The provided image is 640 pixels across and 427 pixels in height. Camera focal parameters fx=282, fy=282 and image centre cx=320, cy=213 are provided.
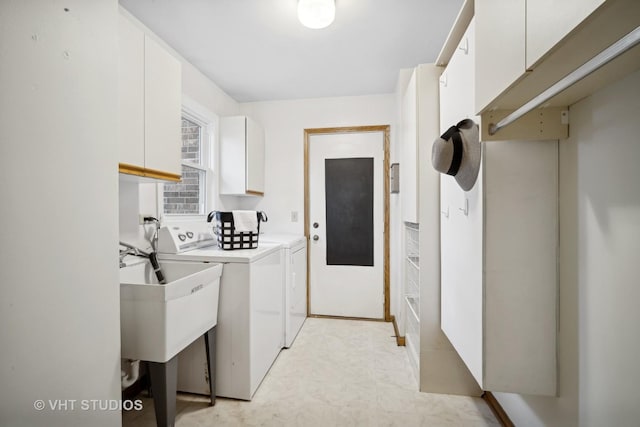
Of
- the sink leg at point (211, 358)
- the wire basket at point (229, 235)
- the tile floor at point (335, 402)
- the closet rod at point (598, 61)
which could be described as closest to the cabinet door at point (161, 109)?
the wire basket at point (229, 235)

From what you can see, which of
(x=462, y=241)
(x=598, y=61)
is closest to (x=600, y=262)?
(x=462, y=241)

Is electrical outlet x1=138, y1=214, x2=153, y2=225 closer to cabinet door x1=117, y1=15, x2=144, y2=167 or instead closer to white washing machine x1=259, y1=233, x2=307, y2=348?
cabinet door x1=117, y1=15, x2=144, y2=167

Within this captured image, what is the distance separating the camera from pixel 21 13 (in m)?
0.65

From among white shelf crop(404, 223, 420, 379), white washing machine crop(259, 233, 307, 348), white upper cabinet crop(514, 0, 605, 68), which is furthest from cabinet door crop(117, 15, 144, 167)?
white shelf crop(404, 223, 420, 379)

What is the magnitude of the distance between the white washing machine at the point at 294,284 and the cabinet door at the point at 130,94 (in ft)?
4.30

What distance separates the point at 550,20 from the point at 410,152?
1388mm

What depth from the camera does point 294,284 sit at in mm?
2607

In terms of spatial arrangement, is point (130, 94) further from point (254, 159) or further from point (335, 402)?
point (335, 402)

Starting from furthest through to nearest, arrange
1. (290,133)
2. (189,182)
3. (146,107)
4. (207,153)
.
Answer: (290,133) < (207,153) < (189,182) < (146,107)

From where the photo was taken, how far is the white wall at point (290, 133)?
3.12m

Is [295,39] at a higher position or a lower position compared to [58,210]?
higher

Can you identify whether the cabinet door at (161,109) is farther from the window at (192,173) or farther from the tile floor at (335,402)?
the tile floor at (335,402)

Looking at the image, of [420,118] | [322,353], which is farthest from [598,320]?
A: [322,353]

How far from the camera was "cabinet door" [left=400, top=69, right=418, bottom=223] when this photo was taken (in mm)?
1873
